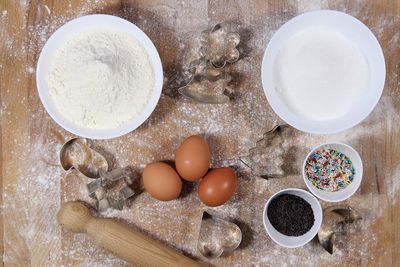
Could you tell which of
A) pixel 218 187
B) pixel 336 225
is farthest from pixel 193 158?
pixel 336 225

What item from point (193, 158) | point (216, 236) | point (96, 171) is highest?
point (193, 158)

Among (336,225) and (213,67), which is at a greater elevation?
(213,67)

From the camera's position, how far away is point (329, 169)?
4.68ft

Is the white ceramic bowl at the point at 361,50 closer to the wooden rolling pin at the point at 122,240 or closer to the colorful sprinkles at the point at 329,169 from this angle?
the colorful sprinkles at the point at 329,169

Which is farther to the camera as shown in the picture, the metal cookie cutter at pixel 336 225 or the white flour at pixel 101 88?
the metal cookie cutter at pixel 336 225

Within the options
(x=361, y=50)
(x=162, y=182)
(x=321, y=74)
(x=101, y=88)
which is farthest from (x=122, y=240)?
(x=361, y=50)

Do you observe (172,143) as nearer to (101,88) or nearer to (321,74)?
(101,88)

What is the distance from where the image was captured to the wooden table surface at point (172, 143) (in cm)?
147

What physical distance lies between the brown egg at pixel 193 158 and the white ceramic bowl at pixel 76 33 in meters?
0.14

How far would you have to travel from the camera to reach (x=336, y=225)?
4.80ft

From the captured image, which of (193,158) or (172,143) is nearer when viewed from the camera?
(193,158)

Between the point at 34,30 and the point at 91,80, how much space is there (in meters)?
0.31

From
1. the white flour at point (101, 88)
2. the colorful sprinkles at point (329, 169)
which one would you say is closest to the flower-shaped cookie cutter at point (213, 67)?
the white flour at point (101, 88)

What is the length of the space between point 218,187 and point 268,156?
20 centimetres
